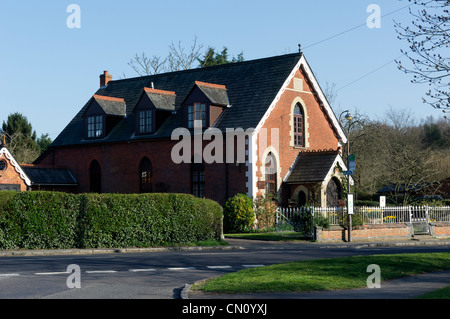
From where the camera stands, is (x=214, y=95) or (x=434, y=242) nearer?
(x=434, y=242)

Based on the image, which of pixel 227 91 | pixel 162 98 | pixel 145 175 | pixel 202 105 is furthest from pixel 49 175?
pixel 227 91

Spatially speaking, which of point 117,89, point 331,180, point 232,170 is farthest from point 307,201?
point 117,89

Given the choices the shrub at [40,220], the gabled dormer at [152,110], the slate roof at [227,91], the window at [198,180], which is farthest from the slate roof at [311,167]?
the shrub at [40,220]

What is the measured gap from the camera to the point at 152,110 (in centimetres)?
3897

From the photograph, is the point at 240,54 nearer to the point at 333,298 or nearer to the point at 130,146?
the point at 130,146

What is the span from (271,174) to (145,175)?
826 cm

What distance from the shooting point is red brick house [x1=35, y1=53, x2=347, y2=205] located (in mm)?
35656

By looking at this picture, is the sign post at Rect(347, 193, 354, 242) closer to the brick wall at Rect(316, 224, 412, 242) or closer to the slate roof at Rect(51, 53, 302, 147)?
the brick wall at Rect(316, 224, 412, 242)

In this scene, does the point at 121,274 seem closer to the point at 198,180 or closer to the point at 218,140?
the point at 218,140

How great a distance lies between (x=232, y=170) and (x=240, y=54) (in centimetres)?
3161

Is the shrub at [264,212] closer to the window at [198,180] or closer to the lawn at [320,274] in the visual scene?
the window at [198,180]

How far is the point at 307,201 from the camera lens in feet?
117

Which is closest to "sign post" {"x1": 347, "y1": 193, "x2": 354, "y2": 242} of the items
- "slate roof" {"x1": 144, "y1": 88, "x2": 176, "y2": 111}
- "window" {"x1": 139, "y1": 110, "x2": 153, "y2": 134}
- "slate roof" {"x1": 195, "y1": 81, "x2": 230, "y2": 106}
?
"slate roof" {"x1": 195, "y1": 81, "x2": 230, "y2": 106}
